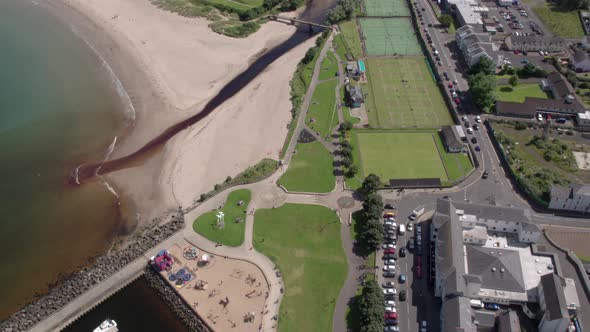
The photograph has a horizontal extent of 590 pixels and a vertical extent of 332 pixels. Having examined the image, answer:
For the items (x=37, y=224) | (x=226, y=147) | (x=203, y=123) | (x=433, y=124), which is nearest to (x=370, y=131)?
(x=433, y=124)

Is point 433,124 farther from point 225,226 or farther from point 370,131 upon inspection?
point 225,226

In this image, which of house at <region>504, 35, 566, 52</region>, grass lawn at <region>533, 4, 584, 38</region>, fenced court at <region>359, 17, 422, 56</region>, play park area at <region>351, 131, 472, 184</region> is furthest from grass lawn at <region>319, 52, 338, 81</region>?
grass lawn at <region>533, 4, 584, 38</region>

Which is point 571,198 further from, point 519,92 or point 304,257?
point 304,257

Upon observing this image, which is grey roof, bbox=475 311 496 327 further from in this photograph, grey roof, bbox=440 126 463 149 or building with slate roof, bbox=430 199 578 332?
grey roof, bbox=440 126 463 149

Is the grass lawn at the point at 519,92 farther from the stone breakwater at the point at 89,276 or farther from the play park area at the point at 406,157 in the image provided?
the stone breakwater at the point at 89,276

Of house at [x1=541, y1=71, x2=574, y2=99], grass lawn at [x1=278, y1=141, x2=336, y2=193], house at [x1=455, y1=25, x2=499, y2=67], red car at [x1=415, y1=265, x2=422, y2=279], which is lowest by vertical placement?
red car at [x1=415, y1=265, x2=422, y2=279]

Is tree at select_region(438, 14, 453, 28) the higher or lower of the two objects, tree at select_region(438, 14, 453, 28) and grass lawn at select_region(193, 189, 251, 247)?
the higher

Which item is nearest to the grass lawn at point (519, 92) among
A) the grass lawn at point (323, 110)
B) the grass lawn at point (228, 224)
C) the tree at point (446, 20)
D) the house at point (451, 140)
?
the house at point (451, 140)
